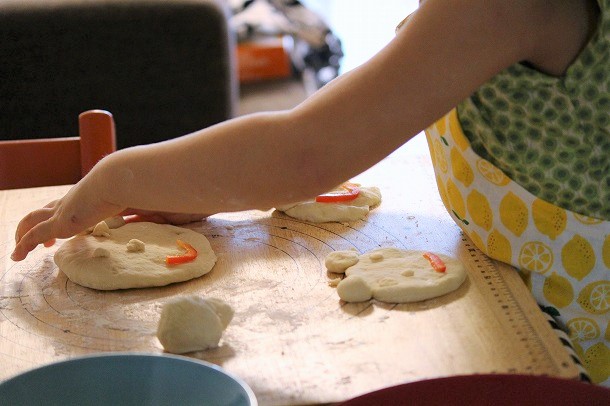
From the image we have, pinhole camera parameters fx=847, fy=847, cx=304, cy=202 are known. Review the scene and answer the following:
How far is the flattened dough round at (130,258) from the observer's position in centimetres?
91

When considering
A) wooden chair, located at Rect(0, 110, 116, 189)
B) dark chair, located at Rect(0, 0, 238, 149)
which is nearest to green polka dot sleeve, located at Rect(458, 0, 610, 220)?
wooden chair, located at Rect(0, 110, 116, 189)

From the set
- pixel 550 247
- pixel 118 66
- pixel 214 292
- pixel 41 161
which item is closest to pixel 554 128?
pixel 550 247

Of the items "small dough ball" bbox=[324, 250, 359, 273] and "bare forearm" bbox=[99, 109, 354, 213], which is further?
"small dough ball" bbox=[324, 250, 359, 273]

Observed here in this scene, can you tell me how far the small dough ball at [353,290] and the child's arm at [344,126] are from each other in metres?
0.10

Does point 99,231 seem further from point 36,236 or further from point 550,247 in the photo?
point 550,247

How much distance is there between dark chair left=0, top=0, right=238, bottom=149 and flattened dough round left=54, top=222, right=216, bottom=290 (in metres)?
1.09

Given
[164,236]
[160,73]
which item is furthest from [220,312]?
[160,73]

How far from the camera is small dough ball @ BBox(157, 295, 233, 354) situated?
0.77 metres

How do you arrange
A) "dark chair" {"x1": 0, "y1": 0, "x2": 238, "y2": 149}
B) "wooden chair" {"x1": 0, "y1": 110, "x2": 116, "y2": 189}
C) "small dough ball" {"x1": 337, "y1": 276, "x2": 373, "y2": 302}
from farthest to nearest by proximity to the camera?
"dark chair" {"x1": 0, "y1": 0, "x2": 238, "y2": 149}
"wooden chair" {"x1": 0, "y1": 110, "x2": 116, "y2": 189}
"small dough ball" {"x1": 337, "y1": 276, "x2": 373, "y2": 302}

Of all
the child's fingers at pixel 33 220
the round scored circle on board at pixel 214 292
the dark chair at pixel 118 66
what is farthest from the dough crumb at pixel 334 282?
the dark chair at pixel 118 66

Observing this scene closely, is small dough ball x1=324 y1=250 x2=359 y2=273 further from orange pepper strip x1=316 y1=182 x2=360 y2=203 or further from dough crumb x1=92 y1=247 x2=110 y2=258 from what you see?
dough crumb x1=92 y1=247 x2=110 y2=258

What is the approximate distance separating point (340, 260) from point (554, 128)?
0.27 metres

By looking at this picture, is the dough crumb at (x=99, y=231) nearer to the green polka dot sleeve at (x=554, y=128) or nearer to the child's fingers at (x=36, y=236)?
the child's fingers at (x=36, y=236)

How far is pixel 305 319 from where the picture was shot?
832 mm
